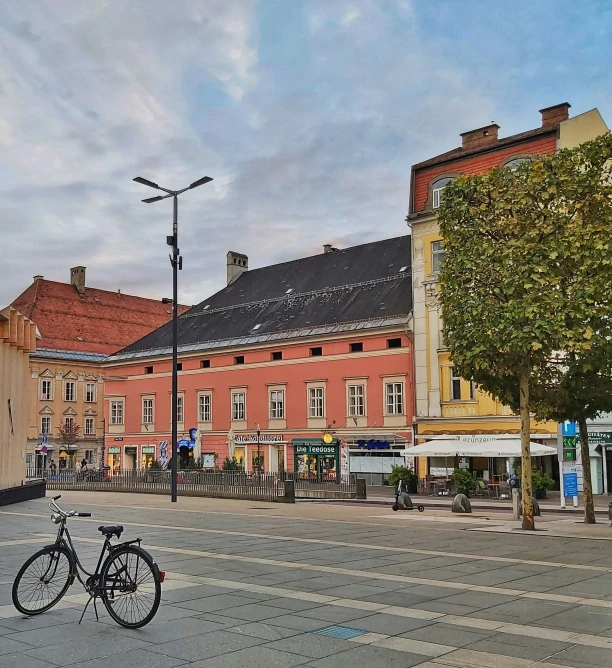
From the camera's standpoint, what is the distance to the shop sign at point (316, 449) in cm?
5022

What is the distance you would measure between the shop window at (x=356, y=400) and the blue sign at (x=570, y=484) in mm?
20387

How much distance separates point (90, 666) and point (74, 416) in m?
75.3

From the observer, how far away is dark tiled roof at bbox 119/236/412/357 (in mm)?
52531

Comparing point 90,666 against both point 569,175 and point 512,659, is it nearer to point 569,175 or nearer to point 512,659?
point 512,659

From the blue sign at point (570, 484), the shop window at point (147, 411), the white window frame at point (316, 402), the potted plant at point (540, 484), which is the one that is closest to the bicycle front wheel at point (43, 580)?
the blue sign at point (570, 484)

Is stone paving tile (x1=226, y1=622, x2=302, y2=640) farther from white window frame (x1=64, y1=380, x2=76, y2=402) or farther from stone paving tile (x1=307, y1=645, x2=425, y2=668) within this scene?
white window frame (x1=64, y1=380, x2=76, y2=402)

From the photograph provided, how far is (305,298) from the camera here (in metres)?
58.2

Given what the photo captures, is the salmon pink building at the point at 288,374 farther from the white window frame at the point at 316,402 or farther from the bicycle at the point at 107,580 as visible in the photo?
the bicycle at the point at 107,580

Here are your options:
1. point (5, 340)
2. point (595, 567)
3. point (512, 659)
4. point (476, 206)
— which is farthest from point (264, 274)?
Result: point (512, 659)

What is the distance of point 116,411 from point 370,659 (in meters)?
60.0

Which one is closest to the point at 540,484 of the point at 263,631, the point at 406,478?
the point at 406,478

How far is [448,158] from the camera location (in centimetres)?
4594

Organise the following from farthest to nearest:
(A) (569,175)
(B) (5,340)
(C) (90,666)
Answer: (B) (5,340) < (A) (569,175) < (C) (90,666)

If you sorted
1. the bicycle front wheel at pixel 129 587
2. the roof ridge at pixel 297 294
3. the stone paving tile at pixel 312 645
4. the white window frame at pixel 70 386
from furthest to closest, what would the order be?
the white window frame at pixel 70 386 → the roof ridge at pixel 297 294 → the bicycle front wheel at pixel 129 587 → the stone paving tile at pixel 312 645
